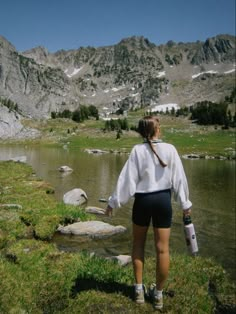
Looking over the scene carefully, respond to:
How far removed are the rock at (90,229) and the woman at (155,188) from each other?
9578 mm

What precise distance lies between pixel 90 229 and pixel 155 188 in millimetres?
10512

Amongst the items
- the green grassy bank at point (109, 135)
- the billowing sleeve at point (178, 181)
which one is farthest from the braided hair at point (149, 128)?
the green grassy bank at point (109, 135)

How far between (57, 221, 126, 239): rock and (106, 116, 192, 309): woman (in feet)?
31.4

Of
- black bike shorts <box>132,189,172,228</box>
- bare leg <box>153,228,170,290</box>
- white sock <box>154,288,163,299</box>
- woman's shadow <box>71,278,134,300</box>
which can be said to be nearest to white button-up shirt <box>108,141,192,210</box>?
black bike shorts <box>132,189,172,228</box>

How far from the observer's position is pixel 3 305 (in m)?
8.45

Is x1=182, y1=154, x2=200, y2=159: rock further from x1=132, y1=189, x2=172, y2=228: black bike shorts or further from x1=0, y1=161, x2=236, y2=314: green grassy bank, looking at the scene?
x1=132, y1=189, x2=172, y2=228: black bike shorts

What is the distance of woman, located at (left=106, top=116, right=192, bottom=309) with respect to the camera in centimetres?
870

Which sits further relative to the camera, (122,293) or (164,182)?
(122,293)

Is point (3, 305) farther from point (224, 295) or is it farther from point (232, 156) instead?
point (232, 156)

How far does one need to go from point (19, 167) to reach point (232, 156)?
60114 millimetres

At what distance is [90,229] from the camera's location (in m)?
18.5

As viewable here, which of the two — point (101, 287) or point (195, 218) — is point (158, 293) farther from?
point (195, 218)

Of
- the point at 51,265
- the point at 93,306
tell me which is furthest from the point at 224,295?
the point at 51,265

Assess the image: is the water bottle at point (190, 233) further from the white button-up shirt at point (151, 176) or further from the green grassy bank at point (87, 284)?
the green grassy bank at point (87, 284)
